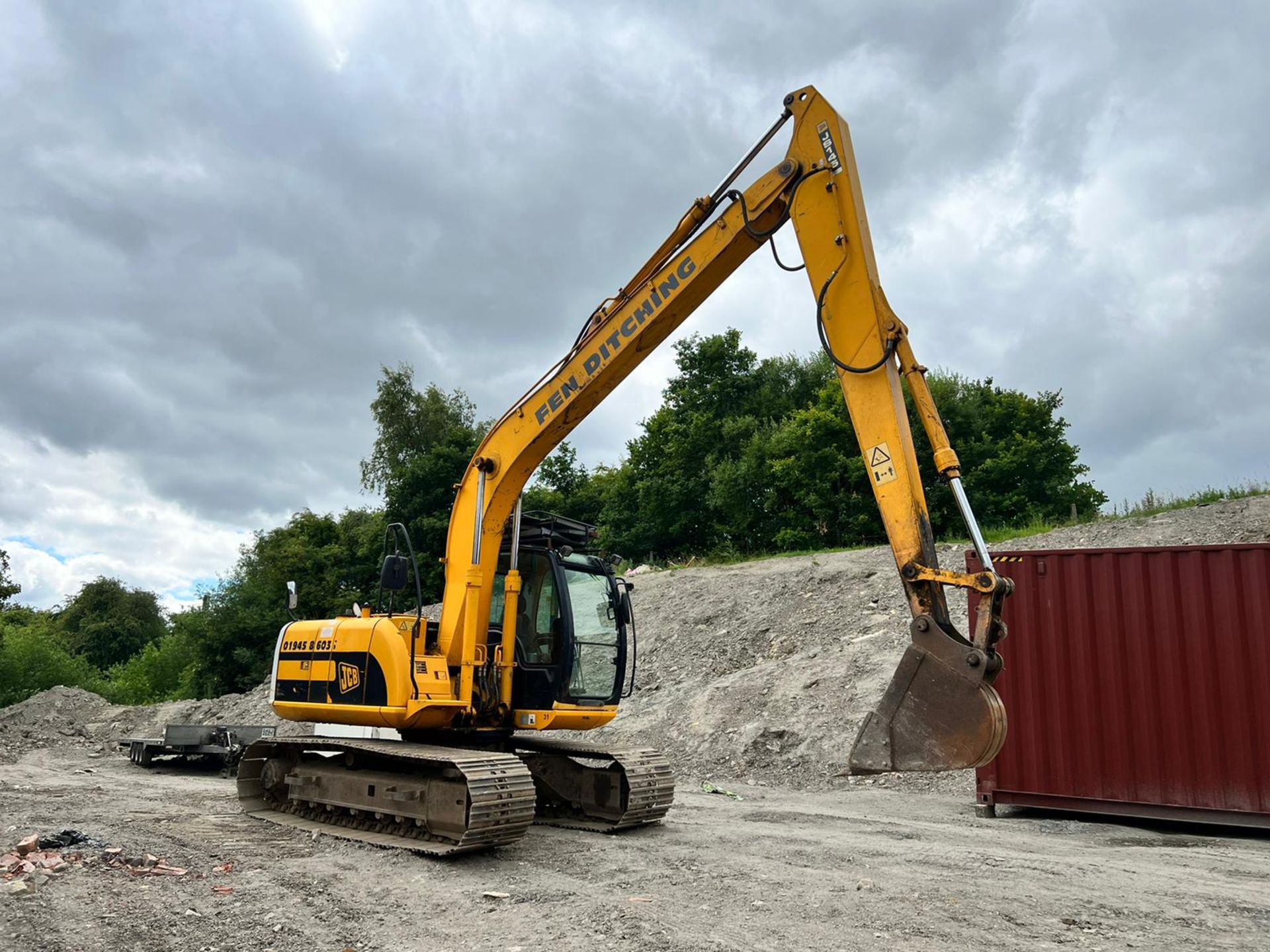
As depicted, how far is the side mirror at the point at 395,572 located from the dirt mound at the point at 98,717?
1093 centimetres

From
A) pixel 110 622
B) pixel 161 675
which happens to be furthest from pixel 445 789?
pixel 110 622

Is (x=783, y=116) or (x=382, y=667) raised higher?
(x=783, y=116)

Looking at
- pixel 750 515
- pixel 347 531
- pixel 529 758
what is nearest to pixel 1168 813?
pixel 529 758

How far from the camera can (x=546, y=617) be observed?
834cm

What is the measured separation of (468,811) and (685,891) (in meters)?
1.77

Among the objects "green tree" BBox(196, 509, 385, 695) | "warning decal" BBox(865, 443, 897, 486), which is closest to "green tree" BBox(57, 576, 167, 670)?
"green tree" BBox(196, 509, 385, 695)

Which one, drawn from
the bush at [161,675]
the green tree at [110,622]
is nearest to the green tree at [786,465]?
the bush at [161,675]

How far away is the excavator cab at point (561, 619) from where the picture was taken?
27.0 ft

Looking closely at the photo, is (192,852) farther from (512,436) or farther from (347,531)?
(347,531)

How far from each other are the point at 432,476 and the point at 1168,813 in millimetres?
29134

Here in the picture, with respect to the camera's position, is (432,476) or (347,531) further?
(347,531)

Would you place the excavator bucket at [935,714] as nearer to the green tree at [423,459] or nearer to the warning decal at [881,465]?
the warning decal at [881,465]

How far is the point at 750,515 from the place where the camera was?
115ft

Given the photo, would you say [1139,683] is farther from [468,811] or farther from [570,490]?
[570,490]
